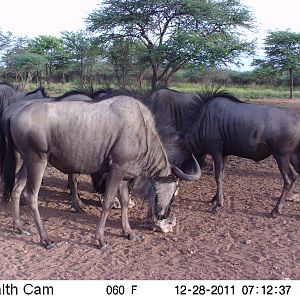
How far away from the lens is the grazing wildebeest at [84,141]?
201 inches

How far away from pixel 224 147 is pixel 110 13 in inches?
647

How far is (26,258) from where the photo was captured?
4.91 meters

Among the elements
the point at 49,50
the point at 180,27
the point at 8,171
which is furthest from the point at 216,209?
the point at 49,50

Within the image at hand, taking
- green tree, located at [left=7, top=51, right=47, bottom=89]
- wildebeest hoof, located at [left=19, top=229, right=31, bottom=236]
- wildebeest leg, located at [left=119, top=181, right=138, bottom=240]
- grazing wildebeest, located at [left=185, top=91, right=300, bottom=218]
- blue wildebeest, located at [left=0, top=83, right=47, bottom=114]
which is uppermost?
green tree, located at [left=7, top=51, right=47, bottom=89]

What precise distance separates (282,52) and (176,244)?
33.0 metres

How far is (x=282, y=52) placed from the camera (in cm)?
3516

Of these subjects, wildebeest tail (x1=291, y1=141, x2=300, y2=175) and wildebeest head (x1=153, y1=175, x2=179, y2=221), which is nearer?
wildebeest head (x1=153, y1=175, x2=179, y2=221)

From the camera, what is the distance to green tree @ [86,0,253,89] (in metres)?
21.1

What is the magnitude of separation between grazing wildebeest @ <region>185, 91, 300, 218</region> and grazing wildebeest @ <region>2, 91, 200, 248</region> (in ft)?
6.06

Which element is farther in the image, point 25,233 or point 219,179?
point 219,179

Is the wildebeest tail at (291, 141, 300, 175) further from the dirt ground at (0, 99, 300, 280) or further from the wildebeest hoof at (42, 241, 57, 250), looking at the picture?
the wildebeest hoof at (42, 241, 57, 250)

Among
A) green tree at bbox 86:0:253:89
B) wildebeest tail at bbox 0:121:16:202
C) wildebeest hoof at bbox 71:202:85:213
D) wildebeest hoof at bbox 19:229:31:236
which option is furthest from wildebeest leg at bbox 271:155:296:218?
green tree at bbox 86:0:253:89

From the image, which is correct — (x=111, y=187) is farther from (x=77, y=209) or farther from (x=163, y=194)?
(x=77, y=209)
